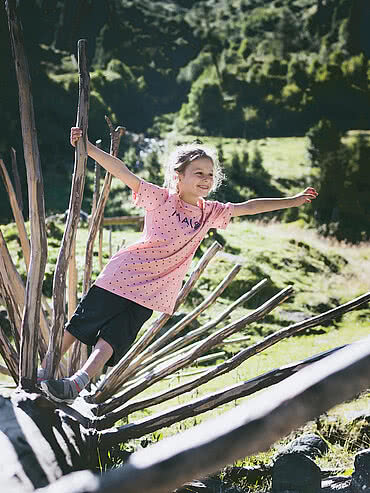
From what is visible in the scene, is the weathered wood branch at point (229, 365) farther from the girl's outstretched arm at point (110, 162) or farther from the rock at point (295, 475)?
the girl's outstretched arm at point (110, 162)

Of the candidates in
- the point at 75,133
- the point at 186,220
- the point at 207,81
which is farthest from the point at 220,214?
the point at 207,81

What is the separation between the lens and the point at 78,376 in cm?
179

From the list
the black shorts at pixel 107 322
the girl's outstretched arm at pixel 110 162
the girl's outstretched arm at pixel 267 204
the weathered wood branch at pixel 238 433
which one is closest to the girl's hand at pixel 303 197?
the girl's outstretched arm at pixel 267 204

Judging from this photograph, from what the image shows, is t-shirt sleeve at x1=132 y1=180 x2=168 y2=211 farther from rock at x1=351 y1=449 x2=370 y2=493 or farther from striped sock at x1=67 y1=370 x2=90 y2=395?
rock at x1=351 y1=449 x2=370 y2=493

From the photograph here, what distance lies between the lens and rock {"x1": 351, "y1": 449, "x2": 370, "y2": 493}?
1.64 metres

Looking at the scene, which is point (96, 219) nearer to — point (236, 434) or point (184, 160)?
point (184, 160)

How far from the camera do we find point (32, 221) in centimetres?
183

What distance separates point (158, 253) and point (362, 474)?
0.97 metres

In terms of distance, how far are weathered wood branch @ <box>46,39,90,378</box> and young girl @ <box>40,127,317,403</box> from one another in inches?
2.0

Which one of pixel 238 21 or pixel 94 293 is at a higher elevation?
pixel 238 21

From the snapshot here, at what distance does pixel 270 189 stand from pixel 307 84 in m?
8.45

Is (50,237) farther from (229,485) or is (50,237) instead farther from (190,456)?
(190,456)

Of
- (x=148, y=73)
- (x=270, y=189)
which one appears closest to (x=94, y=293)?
(x=270, y=189)

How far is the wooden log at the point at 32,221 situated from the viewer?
1.71 m
